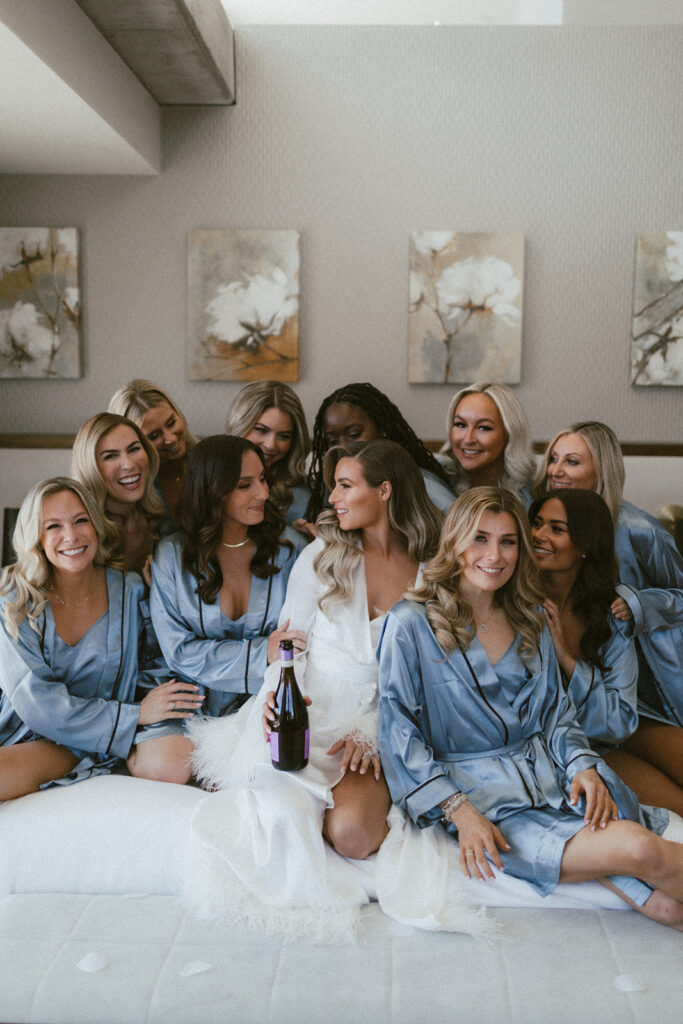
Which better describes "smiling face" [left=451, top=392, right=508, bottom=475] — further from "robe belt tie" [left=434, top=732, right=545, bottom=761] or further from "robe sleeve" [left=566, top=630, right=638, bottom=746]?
"robe belt tie" [left=434, top=732, right=545, bottom=761]

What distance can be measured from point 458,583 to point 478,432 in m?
1.04

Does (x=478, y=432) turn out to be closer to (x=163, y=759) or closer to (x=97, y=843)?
(x=163, y=759)

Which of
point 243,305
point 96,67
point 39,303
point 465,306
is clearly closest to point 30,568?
point 96,67

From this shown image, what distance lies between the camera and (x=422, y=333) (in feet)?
14.3

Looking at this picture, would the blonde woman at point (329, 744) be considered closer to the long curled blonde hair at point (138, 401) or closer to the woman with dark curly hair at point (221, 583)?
the woman with dark curly hair at point (221, 583)

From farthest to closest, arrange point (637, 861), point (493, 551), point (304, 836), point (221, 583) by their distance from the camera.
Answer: point (221, 583)
point (493, 551)
point (304, 836)
point (637, 861)

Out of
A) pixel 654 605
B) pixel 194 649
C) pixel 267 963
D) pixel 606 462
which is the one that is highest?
pixel 606 462

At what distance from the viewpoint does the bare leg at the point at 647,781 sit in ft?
8.20

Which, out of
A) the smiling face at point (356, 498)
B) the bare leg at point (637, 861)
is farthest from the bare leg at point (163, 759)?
the bare leg at point (637, 861)

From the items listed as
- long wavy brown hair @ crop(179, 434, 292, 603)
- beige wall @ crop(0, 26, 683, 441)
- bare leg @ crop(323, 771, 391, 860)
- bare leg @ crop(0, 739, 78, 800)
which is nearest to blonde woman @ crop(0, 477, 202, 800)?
bare leg @ crop(0, 739, 78, 800)

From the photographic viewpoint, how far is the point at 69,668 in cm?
265

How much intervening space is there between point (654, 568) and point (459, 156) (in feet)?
8.03

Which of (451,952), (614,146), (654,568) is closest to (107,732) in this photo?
(451,952)

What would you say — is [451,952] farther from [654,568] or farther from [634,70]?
[634,70]
